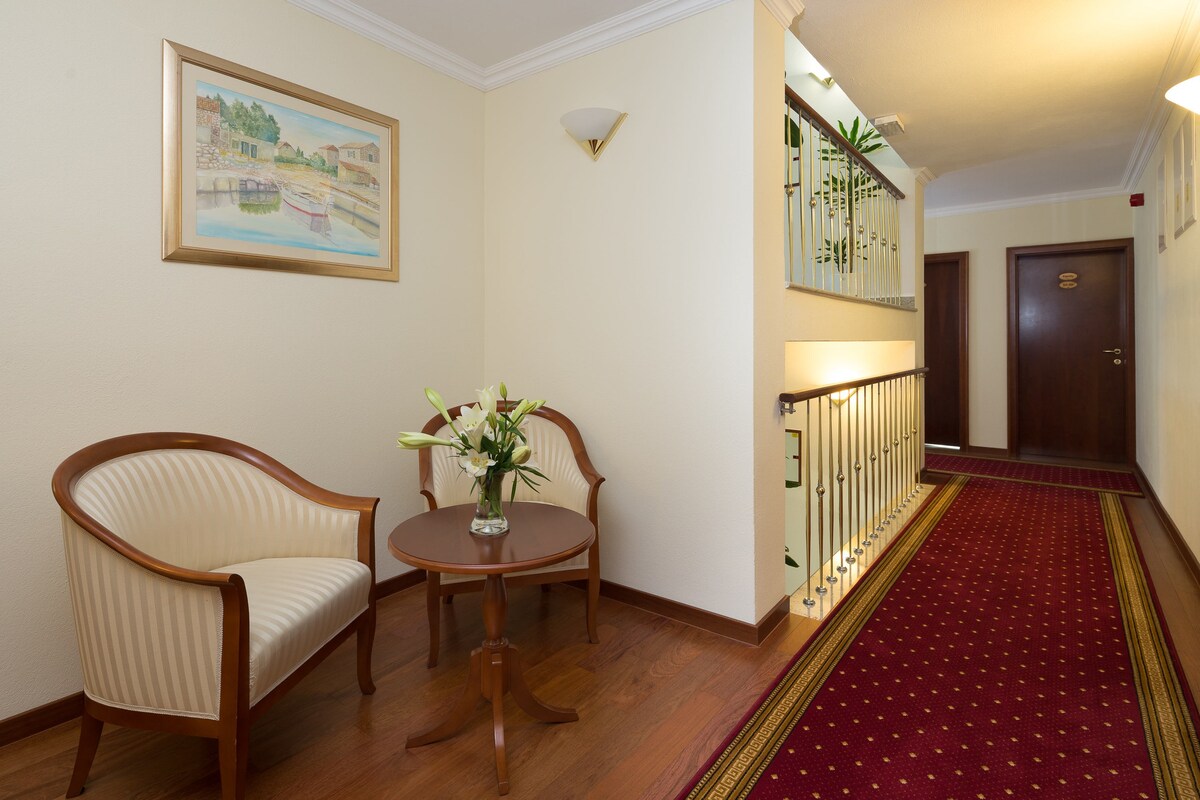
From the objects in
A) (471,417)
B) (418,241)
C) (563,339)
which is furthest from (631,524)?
(418,241)

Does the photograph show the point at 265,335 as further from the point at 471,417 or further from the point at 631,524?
the point at 631,524

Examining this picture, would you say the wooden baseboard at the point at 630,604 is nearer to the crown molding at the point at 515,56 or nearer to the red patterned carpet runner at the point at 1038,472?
the crown molding at the point at 515,56

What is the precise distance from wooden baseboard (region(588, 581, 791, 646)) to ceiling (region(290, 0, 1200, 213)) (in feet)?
7.75

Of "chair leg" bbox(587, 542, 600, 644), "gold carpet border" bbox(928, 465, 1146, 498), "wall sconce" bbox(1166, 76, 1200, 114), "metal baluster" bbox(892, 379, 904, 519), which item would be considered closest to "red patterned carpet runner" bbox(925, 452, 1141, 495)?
"gold carpet border" bbox(928, 465, 1146, 498)

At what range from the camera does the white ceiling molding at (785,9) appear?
2.50 m

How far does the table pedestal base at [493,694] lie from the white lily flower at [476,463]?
20.2 inches

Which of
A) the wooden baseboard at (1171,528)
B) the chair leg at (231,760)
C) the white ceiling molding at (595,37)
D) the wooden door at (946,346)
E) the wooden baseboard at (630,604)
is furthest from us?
the wooden door at (946,346)

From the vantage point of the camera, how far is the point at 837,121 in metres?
4.48

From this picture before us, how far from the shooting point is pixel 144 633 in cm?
156

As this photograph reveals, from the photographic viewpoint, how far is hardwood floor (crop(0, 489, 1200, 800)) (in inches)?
67.1

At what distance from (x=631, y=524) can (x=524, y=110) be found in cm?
204

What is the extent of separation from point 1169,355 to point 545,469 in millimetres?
3756

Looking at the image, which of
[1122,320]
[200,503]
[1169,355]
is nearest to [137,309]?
[200,503]

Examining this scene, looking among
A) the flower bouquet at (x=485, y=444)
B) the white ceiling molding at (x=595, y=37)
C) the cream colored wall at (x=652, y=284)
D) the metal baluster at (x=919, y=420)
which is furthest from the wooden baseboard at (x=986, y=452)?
the flower bouquet at (x=485, y=444)
